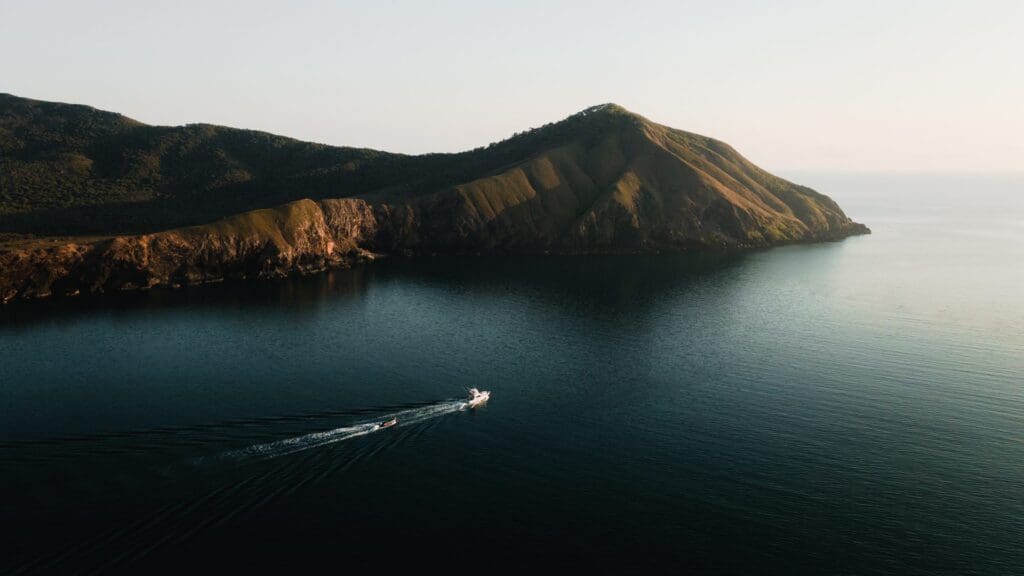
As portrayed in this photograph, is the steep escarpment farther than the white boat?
Yes

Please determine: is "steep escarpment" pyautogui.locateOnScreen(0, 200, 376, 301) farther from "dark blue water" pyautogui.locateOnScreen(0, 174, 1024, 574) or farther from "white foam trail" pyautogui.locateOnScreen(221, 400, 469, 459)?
"white foam trail" pyautogui.locateOnScreen(221, 400, 469, 459)

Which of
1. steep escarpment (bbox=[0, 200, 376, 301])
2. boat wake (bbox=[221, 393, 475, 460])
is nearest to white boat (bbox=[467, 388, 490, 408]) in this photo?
boat wake (bbox=[221, 393, 475, 460])

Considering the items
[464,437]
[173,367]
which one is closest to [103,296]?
[173,367]

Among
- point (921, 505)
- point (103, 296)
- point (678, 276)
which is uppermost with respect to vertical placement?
point (678, 276)

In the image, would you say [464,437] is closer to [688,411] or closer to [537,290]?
[688,411]

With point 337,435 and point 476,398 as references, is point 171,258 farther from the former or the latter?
point 476,398

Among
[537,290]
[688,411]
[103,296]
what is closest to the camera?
[688,411]

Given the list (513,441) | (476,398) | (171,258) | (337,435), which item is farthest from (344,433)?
(171,258)

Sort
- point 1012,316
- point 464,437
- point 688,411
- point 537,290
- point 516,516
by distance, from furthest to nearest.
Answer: point 537,290 → point 1012,316 → point 688,411 → point 464,437 → point 516,516
